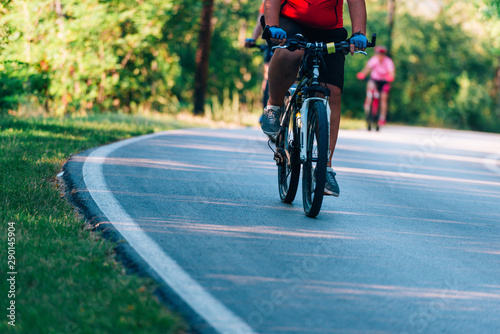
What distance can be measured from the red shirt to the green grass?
225 centimetres

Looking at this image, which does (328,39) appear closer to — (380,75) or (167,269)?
(167,269)

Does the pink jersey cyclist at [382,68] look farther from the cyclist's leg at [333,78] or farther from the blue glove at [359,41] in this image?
the blue glove at [359,41]

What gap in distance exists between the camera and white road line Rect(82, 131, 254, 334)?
3.12 m

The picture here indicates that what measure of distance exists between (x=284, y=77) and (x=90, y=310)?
3.14m

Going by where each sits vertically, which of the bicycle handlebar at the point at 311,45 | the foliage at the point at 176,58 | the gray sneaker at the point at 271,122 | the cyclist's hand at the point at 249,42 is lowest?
the foliage at the point at 176,58

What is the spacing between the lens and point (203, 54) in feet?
64.0

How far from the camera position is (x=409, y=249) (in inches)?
182

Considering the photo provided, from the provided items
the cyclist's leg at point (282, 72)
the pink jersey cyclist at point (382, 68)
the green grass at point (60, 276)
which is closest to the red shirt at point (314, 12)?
the cyclist's leg at point (282, 72)

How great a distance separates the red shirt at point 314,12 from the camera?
5438 millimetres

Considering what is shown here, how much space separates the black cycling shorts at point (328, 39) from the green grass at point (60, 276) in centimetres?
215

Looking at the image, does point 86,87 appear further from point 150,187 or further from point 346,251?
point 346,251

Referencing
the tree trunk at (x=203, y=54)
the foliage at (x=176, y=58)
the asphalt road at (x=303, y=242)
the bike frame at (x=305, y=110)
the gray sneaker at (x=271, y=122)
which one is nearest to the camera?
the asphalt road at (x=303, y=242)

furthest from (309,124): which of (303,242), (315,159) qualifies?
(303,242)

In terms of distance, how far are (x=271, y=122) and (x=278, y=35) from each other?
3.26ft
